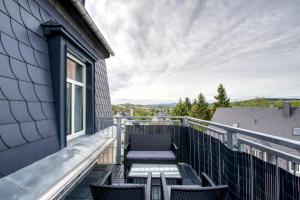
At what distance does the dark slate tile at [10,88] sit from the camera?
167 centimetres

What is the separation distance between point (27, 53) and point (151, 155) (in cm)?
308

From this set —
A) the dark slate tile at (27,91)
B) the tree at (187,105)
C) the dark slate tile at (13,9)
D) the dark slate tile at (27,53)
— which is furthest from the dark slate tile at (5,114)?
the tree at (187,105)

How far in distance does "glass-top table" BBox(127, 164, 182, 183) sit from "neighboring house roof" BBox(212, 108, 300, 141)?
1811 centimetres

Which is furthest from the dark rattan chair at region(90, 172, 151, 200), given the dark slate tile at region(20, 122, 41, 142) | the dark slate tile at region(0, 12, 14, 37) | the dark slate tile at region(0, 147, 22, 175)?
the dark slate tile at region(0, 12, 14, 37)

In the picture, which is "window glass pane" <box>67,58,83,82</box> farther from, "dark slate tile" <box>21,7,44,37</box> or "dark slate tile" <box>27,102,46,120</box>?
"dark slate tile" <box>27,102,46,120</box>

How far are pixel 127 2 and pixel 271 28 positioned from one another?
7019 mm

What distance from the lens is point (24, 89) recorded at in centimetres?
197

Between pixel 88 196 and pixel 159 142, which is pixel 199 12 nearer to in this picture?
pixel 159 142

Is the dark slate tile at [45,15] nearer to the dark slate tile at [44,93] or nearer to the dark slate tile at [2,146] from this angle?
the dark slate tile at [44,93]

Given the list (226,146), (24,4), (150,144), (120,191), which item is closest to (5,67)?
(24,4)

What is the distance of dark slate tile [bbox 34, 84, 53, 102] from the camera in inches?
87.8

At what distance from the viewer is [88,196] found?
338 cm

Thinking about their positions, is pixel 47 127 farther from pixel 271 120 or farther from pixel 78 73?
pixel 271 120

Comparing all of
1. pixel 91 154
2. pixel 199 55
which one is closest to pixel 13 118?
pixel 91 154
